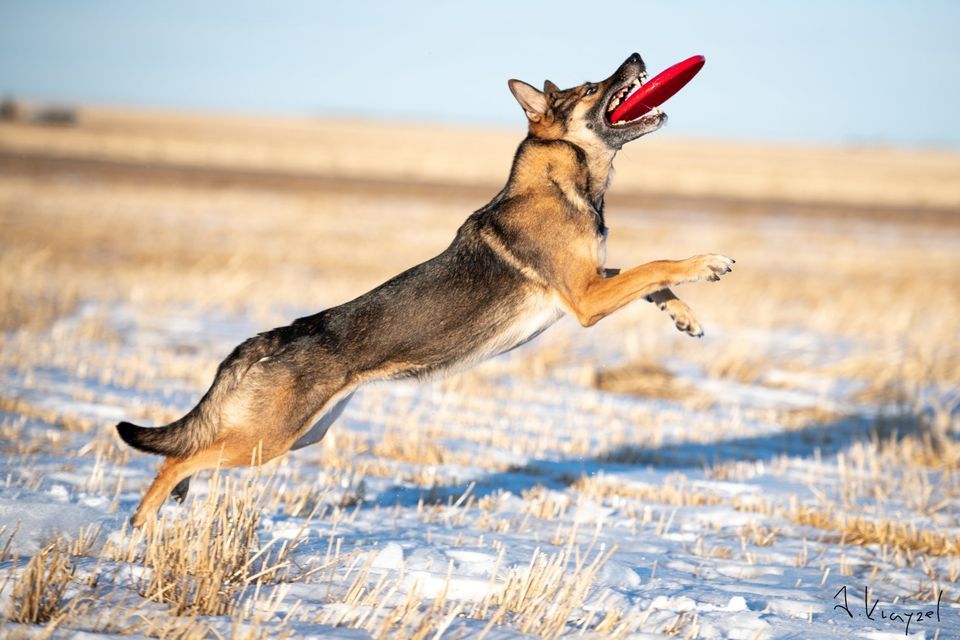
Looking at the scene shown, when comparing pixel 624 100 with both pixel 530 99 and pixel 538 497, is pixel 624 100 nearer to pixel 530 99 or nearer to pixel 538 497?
pixel 530 99

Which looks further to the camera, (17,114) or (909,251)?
(17,114)

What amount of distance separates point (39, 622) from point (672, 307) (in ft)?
13.6

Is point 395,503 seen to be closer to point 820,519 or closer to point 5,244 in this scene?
point 820,519

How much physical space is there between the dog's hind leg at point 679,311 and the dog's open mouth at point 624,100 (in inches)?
46.5

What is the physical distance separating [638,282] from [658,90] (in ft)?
4.56

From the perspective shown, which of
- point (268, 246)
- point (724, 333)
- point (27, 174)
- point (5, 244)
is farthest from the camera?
point (27, 174)

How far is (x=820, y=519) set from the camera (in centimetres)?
698

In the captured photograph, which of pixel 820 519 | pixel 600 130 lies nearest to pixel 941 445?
pixel 820 519

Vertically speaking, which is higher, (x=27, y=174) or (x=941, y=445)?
(x=27, y=174)

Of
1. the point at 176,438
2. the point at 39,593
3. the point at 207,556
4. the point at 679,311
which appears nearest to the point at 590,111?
the point at 679,311

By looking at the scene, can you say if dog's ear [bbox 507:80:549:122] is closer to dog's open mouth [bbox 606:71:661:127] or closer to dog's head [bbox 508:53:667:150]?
dog's head [bbox 508:53:667:150]

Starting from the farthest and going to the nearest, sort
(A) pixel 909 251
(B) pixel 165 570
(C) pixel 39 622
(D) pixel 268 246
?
(A) pixel 909 251 → (D) pixel 268 246 → (B) pixel 165 570 → (C) pixel 39 622

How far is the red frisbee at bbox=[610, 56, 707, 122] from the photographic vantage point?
20.5 ft

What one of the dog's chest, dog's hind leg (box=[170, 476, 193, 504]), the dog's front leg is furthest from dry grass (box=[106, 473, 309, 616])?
the dog's chest
